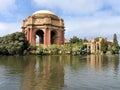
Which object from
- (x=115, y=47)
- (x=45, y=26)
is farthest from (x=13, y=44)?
(x=115, y=47)

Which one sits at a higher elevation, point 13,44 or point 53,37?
point 53,37

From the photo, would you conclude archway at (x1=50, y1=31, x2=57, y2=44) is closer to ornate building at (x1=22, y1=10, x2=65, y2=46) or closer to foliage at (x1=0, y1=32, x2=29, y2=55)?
ornate building at (x1=22, y1=10, x2=65, y2=46)

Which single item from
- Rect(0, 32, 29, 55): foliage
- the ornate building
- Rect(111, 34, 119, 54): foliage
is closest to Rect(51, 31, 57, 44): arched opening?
the ornate building

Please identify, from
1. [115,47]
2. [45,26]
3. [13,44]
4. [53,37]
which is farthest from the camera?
[115,47]

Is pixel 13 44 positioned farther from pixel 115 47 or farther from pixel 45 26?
pixel 115 47

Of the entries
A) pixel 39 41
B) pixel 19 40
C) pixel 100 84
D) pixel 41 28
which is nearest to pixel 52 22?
pixel 41 28

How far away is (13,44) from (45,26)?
98.2 ft

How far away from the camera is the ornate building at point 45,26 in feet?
324

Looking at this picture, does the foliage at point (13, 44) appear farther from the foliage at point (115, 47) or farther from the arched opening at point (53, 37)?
the foliage at point (115, 47)

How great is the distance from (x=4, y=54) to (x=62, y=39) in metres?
36.7

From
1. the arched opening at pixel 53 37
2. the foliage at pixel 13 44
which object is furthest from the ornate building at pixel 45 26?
the foliage at pixel 13 44

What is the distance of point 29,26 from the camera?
327 ft

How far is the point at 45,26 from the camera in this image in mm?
98625

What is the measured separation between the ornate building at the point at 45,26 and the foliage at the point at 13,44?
23.0m
